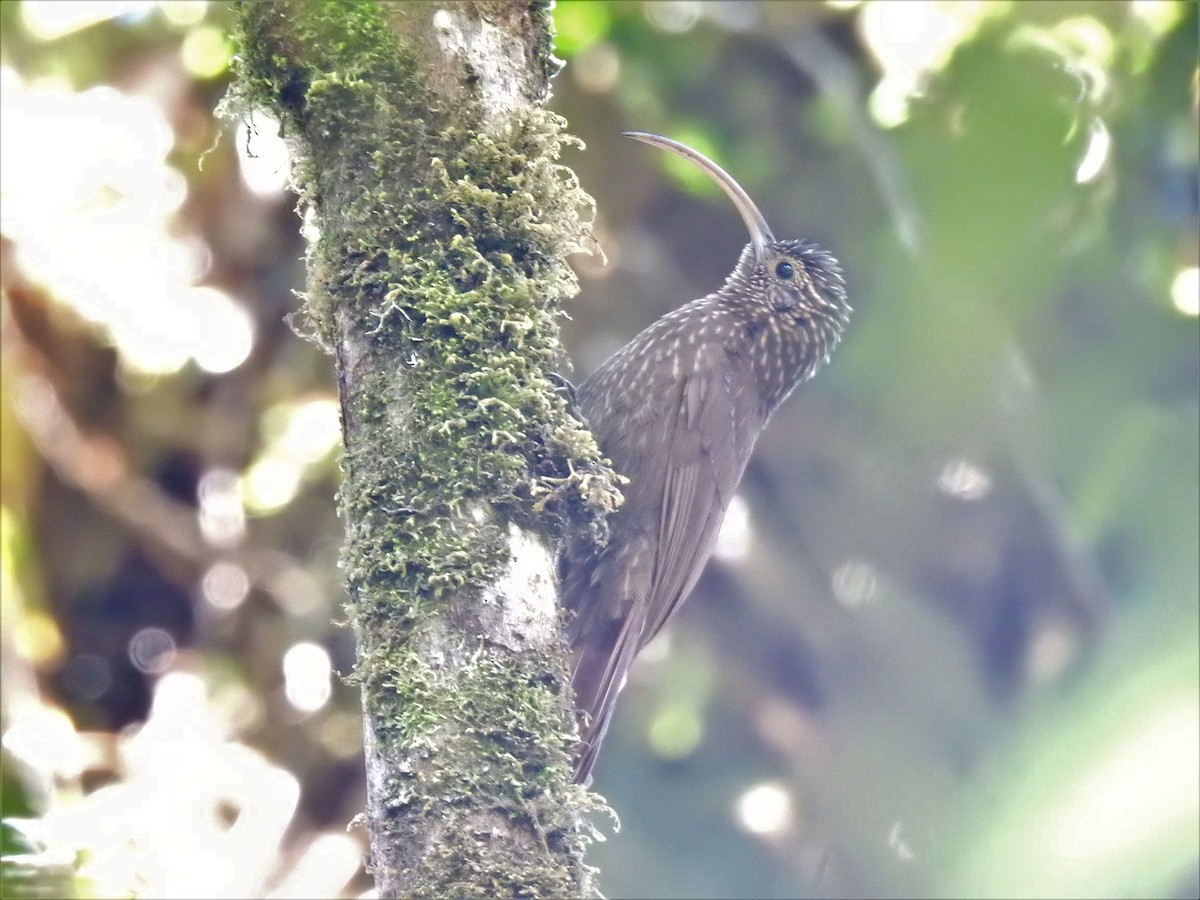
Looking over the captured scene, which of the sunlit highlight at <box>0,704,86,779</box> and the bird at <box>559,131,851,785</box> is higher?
the bird at <box>559,131,851,785</box>

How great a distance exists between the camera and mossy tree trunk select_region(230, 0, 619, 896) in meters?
2.05

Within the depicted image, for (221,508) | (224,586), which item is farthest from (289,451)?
(224,586)

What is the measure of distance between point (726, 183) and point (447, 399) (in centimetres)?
203

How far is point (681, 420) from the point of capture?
3.93m

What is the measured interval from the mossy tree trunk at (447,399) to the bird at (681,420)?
84cm

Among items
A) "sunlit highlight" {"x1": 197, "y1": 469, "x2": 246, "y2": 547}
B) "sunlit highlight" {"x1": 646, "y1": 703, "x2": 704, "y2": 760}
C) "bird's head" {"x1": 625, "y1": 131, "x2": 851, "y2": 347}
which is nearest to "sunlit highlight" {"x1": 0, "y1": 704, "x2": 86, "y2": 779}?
"sunlit highlight" {"x1": 197, "y1": 469, "x2": 246, "y2": 547}

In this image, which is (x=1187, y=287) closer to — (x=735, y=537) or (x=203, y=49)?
(x=735, y=537)

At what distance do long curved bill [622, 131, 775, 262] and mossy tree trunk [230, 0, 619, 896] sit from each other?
1.32 meters

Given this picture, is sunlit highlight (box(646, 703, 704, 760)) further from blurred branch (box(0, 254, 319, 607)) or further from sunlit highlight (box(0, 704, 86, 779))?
sunlit highlight (box(0, 704, 86, 779))

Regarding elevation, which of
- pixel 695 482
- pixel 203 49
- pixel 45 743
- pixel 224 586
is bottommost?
pixel 45 743

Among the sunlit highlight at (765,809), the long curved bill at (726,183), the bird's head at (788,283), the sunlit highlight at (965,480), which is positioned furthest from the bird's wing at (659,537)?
the sunlit highlight at (765,809)

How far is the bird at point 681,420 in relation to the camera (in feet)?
11.7

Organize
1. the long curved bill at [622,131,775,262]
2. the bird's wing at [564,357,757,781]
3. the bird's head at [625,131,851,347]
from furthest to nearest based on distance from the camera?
the bird's head at [625,131,851,347] < the long curved bill at [622,131,775,262] < the bird's wing at [564,357,757,781]

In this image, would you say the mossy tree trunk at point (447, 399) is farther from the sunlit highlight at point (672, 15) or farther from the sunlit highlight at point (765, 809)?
the sunlit highlight at point (765, 809)
